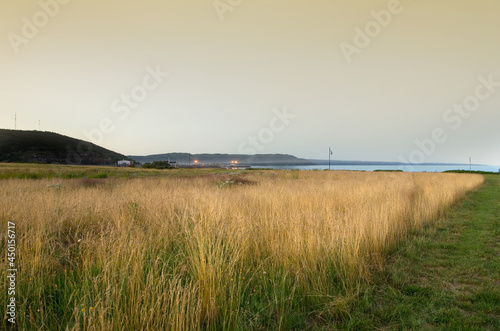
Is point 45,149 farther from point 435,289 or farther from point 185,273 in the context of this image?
point 435,289

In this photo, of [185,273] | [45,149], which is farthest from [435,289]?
[45,149]

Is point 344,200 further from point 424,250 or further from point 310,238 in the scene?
point 310,238

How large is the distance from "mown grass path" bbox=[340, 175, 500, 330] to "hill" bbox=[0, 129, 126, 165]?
102165 mm

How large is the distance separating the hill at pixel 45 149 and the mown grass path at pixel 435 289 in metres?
102

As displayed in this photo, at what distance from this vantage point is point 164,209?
636 cm

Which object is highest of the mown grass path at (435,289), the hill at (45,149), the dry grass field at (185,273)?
the hill at (45,149)

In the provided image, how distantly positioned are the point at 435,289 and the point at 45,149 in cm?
11389

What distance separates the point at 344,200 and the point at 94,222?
741 centimetres

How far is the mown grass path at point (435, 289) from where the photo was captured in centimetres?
292

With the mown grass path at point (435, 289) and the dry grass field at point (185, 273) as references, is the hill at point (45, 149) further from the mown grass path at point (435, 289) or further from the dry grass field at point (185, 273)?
the mown grass path at point (435, 289)

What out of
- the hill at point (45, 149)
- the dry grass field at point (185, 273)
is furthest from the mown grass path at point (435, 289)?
the hill at point (45, 149)

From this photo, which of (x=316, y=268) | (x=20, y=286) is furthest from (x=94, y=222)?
(x=316, y=268)

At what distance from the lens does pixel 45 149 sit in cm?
8881

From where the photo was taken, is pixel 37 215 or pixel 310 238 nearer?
pixel 310 238
